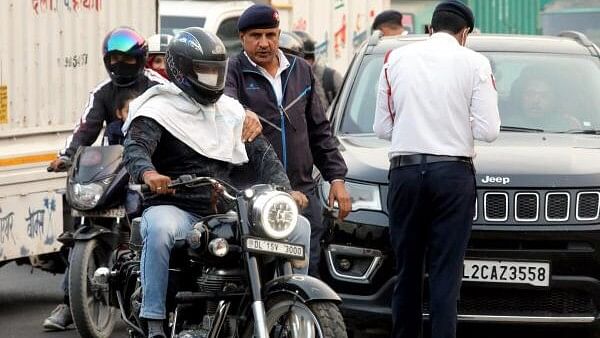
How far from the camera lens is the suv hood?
8.41 metres

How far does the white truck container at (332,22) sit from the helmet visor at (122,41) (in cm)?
881

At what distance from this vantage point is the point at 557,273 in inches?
328

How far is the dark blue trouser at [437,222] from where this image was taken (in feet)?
24.8

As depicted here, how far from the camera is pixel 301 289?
6.18 meters

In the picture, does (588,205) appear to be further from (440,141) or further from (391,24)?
(391,24)

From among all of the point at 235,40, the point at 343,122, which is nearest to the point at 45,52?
the point at 343,122

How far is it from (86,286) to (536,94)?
294 cm

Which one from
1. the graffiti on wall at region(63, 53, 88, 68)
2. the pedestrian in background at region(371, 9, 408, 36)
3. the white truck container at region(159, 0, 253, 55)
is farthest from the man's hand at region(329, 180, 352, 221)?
the white truck container at region(159, 0, 253, 55)

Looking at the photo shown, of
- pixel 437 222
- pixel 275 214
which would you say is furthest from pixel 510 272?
pixel 275 214

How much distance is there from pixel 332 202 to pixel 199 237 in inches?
57.5

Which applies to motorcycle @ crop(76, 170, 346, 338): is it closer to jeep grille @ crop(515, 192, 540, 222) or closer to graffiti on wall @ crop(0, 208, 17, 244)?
jeep grille @ crop(515, 192, 540, 222)

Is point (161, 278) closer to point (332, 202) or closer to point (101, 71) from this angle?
point (332, 202)

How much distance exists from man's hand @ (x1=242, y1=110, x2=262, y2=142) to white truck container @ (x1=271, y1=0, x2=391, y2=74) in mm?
11110

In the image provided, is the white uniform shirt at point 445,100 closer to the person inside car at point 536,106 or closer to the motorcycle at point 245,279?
the motorcycle at point 245,279
